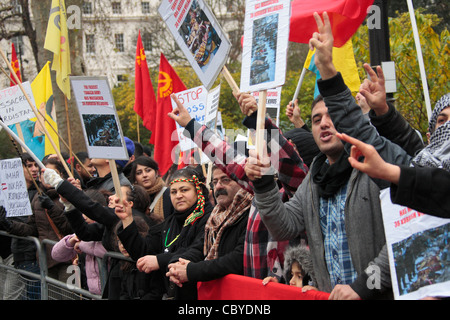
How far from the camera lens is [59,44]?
6.56 meters

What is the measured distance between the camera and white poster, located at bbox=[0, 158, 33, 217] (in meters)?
6.17

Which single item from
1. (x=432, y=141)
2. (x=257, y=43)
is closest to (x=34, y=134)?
(x=257, y=43)

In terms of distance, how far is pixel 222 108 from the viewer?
901 inches

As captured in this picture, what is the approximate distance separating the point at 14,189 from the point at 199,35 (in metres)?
3.22

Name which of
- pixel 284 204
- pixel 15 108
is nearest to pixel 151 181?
pixel 15 108

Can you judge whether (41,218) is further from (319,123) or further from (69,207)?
(319,123)

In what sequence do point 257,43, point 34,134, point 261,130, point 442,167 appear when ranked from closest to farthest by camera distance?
point 442,167 → point 261,130 → point 257,43 → point 34,134

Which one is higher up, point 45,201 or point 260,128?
point 260,128

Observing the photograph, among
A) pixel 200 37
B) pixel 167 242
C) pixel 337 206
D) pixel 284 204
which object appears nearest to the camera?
pixel 337 206

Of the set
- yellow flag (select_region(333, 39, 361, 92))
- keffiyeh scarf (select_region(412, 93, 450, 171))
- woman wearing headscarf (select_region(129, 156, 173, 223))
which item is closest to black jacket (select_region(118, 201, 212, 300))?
woman wearing headscarf (select_region(129, 156, 173, 223))

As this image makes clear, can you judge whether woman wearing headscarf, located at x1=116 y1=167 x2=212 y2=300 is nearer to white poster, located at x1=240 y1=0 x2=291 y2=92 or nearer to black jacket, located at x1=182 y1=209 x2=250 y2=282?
black jacket, located at x1=182 y1=209 x2=250 y2=282

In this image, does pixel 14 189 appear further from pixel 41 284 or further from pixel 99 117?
pixel 99 117

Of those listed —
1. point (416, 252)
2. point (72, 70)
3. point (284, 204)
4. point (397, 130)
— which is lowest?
point (416, 252)

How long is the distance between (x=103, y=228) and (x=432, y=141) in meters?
3.11
